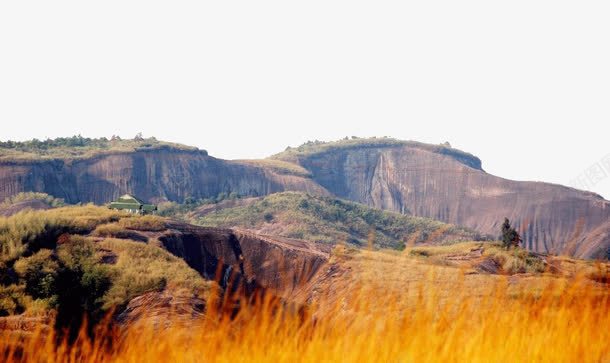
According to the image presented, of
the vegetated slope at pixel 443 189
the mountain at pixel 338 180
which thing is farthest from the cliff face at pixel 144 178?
the vegetated slope at pixel 443 189

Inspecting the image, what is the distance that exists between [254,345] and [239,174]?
414 ft

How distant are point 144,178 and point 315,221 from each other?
136ft

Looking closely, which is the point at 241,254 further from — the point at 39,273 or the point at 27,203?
the point at 27,203

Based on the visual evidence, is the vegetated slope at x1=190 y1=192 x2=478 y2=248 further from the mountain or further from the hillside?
the hillside

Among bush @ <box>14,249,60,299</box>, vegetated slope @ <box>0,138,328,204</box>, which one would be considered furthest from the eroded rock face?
vegetated slope @ <box>0,138,328,204</box>

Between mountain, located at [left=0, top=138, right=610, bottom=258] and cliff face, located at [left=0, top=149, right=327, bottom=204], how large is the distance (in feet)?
0.55

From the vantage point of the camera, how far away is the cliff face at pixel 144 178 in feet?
327

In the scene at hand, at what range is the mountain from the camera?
10677cm

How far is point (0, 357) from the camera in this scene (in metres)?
6.14

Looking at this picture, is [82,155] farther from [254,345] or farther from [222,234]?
[254,345]

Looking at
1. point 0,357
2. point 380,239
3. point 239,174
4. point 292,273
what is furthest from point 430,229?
point 0,357

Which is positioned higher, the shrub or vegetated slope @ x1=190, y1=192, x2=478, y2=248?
the shrub

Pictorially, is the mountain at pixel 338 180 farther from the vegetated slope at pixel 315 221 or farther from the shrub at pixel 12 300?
the shrub at pixel 12 300

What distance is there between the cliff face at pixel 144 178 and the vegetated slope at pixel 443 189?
1891 cm
